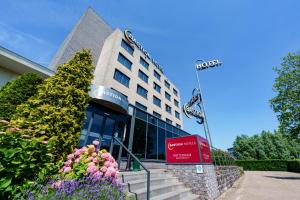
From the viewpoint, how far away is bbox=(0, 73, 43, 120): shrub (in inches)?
263

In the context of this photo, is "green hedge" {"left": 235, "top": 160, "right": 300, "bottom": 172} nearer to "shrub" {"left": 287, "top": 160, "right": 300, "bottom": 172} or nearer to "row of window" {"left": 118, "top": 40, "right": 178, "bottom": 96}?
"shrub" {"left": 287, "top": 160, "right": 300, "bottom": 172}

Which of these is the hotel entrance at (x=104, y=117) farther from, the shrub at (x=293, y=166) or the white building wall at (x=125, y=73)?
the shrub at (x=293, y=166)

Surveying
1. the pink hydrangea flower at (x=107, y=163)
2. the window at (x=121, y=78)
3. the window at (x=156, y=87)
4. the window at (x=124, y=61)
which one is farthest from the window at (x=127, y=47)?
the pink hydrangea flower at (x=107, y=163)

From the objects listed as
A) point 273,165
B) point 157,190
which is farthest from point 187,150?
point 273,165

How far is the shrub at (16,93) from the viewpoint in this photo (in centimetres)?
668

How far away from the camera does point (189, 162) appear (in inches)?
307

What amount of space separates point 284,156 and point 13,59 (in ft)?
189

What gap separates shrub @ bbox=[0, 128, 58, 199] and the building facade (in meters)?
5.20

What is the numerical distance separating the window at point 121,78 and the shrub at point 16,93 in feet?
32.2

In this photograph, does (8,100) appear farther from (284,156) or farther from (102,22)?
(284,156)

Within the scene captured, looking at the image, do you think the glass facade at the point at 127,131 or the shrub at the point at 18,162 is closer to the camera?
the shrub at the point at 18,162

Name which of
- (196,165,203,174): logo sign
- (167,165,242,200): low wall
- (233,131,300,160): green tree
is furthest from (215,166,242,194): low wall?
(233,131,300,160): green tree

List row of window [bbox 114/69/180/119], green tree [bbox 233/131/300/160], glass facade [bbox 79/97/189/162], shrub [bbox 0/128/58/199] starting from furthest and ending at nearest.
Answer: green tree [bbox 233/131/300/160], row of window [bbox 114/69/180/119], glass facade [bbox 79/97/189/162], shrub [bbox 0/128/58/199]

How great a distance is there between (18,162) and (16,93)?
5.94 metres
